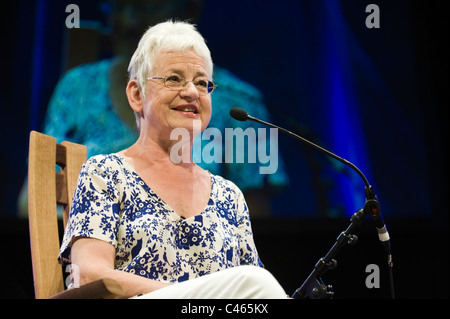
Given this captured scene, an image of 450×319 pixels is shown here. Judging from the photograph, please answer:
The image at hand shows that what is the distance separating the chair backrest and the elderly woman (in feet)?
0.36

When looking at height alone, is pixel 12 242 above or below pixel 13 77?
below

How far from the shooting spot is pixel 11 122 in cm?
295

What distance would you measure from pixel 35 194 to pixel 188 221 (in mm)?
518

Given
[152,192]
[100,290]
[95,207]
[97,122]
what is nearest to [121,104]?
[97,122]

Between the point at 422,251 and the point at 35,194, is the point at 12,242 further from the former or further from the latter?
the point at 422,251

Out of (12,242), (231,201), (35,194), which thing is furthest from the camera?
(12,242)

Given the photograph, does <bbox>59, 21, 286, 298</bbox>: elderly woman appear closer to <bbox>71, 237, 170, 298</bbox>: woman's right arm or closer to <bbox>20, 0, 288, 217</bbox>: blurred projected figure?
<bbox>71, 237, 170, 298</bbox>: woman's right arm

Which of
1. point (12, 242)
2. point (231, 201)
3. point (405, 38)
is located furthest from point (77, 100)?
point (405, 38)

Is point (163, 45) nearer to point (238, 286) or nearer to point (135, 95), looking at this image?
point (135, 95)

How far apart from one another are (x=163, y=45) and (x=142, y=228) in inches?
25.3

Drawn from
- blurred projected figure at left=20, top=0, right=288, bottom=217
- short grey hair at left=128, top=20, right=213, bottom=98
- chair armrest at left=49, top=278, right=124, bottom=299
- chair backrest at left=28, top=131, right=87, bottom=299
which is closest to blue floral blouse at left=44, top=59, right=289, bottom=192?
blurred projected figure at left=20, top=0, right=288, bottom=217

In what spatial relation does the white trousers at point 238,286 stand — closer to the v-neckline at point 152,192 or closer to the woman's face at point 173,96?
the v-neckline at point 152,192

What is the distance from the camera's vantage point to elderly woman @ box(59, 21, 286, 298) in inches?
56.1

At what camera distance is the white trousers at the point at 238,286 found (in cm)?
102
